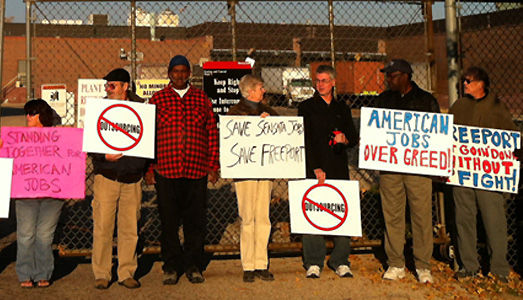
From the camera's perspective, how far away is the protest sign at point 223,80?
24.4 ft

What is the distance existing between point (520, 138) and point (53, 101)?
8720 millimetres

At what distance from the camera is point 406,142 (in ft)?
20.2

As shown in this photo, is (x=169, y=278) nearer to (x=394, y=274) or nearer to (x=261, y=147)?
(x=261, y=147)

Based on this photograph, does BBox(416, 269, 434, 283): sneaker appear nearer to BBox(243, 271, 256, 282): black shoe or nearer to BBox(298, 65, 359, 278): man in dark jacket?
BBox(298, 65, 359, 278): man in dark jacket

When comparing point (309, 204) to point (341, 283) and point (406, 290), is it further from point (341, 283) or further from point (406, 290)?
point (406, 290)

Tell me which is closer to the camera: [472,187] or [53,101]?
[472,187]

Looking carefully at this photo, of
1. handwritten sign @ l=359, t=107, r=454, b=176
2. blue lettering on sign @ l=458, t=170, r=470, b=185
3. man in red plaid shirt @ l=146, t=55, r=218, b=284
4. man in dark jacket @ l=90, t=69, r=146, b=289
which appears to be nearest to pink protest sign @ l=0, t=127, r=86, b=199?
man in dark jacket @ l=90, t=69, r=146, b=289

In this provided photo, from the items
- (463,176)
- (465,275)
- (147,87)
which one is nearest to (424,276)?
(465,275)

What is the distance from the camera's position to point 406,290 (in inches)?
233

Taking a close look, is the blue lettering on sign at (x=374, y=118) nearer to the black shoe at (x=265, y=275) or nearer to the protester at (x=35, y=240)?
the black shoe at (x=265, y=275)

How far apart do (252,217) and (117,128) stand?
160cm

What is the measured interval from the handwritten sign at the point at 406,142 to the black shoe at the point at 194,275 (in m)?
1.95

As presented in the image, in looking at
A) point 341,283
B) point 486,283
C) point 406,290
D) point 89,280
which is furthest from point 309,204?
point 89,280

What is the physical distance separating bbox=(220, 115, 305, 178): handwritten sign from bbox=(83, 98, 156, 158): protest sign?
0.76 meters
